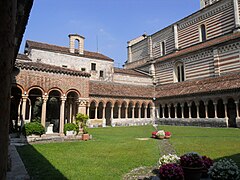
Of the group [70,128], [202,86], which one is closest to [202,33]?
[202,86]

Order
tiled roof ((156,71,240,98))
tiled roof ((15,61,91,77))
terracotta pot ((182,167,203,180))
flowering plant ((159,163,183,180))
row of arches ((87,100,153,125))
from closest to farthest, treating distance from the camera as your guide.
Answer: flowering plant ((159,163,183,180))
terracotta pot ((182,167,203,180))
tiled roof ((15,61,91,77))
tiled roof ((156,71,240,98))
row of arches ((87,100,153,125))

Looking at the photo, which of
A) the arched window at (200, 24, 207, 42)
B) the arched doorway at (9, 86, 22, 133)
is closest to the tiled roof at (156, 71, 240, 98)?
the arched window at (200, 24, 207, 42)

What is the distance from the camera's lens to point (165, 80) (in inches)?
1406

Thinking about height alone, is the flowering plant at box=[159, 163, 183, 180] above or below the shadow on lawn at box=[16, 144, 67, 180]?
above

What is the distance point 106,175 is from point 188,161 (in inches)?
96.5

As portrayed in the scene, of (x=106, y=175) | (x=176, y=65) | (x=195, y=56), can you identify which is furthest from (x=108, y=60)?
(x=106, y=175)

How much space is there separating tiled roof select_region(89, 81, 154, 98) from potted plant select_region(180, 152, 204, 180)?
2246 centimetres

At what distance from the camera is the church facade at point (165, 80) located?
71.3 feet

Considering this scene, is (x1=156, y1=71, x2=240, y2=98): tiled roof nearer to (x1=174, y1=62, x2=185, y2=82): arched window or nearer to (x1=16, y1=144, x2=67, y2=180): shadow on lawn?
(x1=174, y1=62, x2=185, y2=82): arched window

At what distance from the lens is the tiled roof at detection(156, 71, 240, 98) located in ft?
76.3

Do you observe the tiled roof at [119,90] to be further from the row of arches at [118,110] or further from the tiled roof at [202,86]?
the tiled roof at [202,86]

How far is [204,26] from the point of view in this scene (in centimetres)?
3219

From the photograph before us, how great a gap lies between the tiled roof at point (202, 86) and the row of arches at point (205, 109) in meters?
1.42

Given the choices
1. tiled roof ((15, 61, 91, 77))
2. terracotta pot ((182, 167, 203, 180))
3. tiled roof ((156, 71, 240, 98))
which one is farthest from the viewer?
tiled roof ((156, 71, 240, 98))
